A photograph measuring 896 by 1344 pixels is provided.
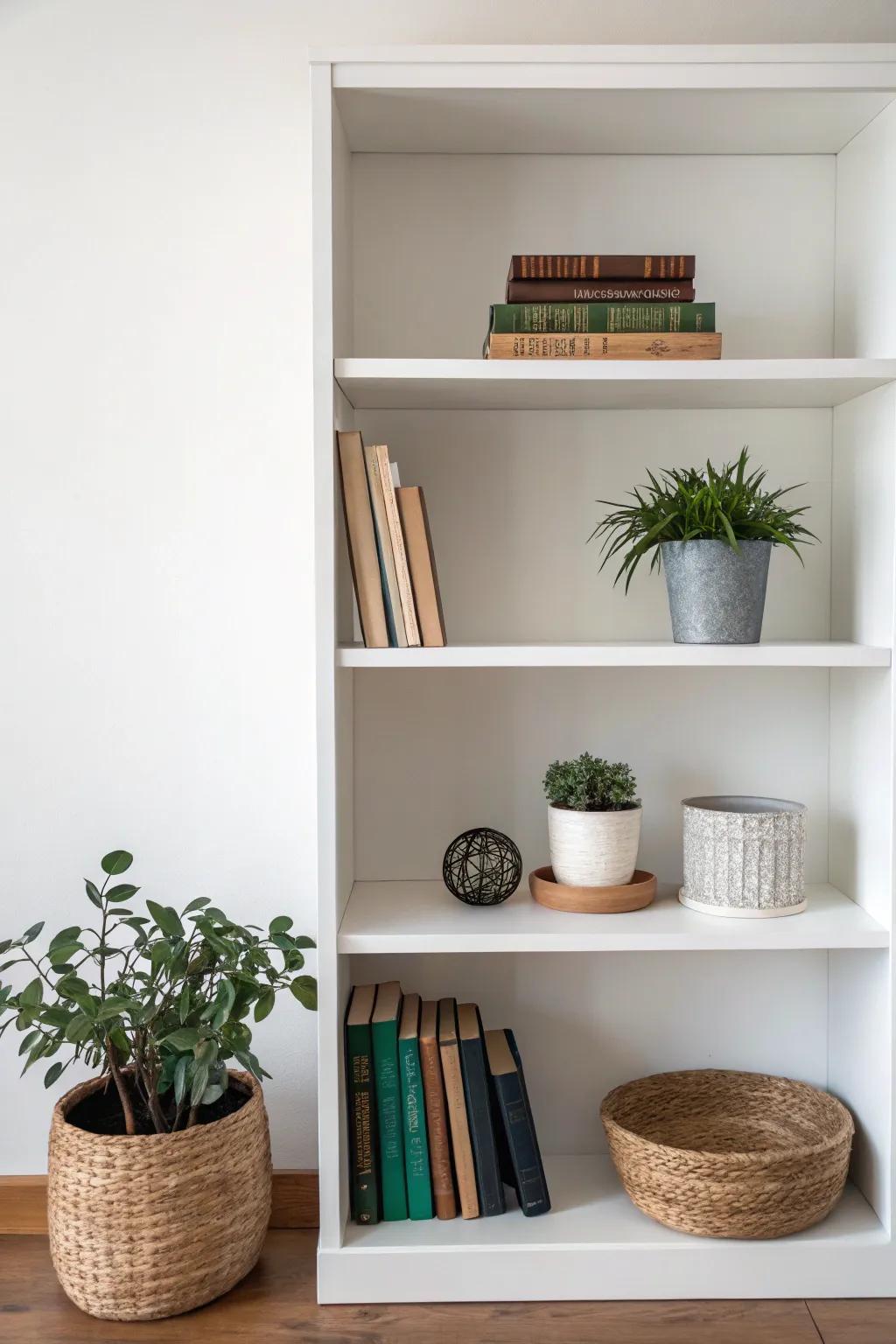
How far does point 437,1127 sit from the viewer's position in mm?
1633

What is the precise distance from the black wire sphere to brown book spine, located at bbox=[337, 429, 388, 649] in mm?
359

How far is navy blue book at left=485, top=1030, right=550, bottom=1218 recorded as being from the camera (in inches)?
64.0

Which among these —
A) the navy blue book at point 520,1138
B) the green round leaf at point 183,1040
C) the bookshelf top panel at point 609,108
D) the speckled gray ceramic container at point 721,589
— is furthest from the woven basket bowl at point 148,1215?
the bookshelf top panel at point 609,108

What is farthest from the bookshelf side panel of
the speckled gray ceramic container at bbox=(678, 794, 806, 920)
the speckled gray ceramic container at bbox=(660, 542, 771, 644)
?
the speckled gray ceramic container at bbox=(678, 794, 806, 920)

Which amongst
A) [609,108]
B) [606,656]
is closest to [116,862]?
[606,656]

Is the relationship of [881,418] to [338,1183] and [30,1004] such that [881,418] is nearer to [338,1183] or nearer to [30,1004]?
[338,1183]

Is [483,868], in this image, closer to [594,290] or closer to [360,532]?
[360,532]

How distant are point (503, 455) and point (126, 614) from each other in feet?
2.27

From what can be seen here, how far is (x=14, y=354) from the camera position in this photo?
1804 mm

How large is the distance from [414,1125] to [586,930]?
0.40 metres

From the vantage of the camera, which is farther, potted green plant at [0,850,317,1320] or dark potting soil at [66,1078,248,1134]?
dark potting soil at [66,1078,248,1134]

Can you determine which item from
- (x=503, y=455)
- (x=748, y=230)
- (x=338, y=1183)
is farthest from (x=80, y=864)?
(x=748, y=230)

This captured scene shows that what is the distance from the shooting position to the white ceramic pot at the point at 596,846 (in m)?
1.64

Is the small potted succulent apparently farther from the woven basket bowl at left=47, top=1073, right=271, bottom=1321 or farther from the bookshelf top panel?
the bookshelf top panel
